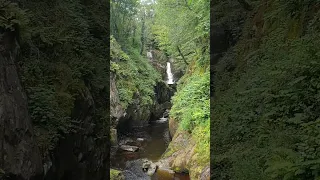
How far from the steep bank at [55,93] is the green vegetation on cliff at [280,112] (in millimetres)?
3847

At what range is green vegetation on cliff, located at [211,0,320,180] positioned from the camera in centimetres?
404

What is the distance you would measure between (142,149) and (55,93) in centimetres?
1240

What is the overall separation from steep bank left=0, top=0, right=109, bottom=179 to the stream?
3312mm

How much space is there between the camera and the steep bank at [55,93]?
5871mm

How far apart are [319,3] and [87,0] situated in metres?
9.86

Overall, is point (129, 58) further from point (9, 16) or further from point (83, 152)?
point (9, 16)

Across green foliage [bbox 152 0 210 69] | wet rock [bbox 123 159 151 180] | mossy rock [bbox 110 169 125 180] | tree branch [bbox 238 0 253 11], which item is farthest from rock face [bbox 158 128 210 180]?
tree branch [bbox 238 0 253 11]

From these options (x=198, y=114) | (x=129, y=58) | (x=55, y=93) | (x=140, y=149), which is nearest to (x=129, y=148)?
(x=140, y=149)

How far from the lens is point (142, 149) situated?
1941cm

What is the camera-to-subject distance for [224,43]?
15.2 m

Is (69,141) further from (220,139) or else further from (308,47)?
(308,47)

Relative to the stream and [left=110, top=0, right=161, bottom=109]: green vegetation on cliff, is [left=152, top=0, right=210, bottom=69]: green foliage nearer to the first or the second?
[left=110, top=0, right=161, bottom=109]: green vegetation on cliff

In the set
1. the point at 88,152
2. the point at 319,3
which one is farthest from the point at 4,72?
the point at 319,3

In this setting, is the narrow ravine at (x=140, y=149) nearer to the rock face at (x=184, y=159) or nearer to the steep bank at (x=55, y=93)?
the rock face at (x=184, y=159)
